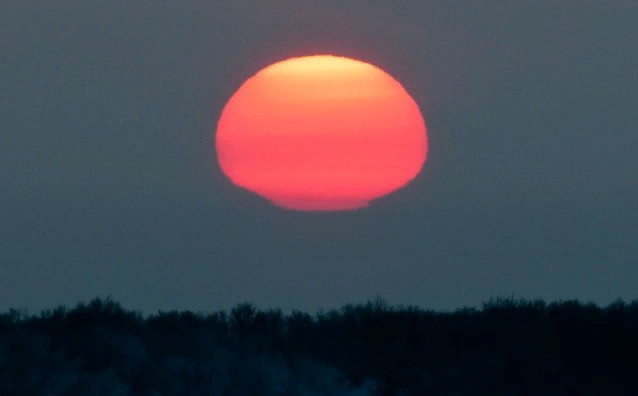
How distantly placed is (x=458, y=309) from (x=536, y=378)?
4.22 m

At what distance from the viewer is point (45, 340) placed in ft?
88.6

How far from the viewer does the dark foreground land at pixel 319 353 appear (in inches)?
1050

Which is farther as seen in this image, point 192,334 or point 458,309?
point 458,309

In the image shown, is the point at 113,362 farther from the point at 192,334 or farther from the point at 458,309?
the point at 458,309

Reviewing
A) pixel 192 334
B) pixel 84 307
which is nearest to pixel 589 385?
pixel 192 334

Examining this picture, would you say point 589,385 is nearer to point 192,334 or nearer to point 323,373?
point 323,373

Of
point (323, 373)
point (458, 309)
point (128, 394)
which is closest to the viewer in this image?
point (128, 394)

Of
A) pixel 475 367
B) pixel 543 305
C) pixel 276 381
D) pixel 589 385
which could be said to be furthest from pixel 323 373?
pixel 543 305

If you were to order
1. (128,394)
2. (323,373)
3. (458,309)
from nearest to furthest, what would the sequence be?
(128,394) → (323,373) → (458,309)

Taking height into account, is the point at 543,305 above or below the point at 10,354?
above

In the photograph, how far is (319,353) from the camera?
2920 centimetres

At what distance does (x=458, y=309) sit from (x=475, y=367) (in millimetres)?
3965

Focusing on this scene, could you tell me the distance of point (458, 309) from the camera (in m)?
33.5

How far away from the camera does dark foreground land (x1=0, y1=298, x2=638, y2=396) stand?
2667cm
